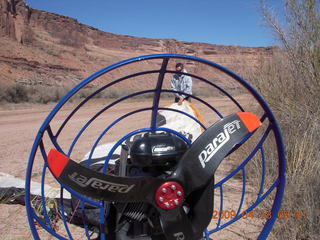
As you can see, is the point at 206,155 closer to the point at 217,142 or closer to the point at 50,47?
the point at 217,142

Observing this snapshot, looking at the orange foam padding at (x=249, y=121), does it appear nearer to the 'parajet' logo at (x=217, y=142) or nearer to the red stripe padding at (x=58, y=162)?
the 'parajet' logo at (x=217, y=142)

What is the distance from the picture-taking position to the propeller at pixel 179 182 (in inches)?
48.0

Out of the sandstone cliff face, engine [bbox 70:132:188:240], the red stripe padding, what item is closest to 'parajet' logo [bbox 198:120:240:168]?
engine [bbox 70:132:188:240]

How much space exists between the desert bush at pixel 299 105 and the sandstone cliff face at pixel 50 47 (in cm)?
1652

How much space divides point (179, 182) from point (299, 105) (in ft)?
8.95

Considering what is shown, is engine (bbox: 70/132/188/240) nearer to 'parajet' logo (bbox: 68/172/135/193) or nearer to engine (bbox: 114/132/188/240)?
engine (bbox: 114/132/188/240)

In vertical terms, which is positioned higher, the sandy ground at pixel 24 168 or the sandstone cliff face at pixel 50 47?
the sandstone cliff face at pixel 50 47

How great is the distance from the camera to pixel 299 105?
11.5ft

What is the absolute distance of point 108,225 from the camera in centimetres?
182

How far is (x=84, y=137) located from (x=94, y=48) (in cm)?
4675

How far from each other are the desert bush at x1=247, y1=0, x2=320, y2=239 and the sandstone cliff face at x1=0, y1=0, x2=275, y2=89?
16.5 metres

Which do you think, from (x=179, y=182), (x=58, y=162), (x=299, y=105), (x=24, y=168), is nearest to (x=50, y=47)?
(x=24, y=168)
